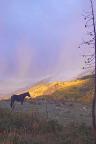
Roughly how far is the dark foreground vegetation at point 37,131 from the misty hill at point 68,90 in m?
37.4

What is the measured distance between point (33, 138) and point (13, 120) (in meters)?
5.03

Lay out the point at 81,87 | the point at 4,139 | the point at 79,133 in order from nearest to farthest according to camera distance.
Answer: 1. the point at 4,139
2. the point at 79,133
3. the point at 81,87

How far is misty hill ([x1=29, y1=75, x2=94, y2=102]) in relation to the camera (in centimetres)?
7356

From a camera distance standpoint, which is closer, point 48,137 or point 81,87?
point 48,137

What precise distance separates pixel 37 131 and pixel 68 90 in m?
55.9

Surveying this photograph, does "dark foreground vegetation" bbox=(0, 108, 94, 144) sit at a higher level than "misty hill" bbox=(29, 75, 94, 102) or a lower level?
lower

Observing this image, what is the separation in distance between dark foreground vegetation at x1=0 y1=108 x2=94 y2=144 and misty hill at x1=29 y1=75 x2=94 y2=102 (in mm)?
37444

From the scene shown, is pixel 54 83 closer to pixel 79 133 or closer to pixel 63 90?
pixel 63 90

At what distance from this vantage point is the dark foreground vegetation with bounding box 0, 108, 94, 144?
951 inches

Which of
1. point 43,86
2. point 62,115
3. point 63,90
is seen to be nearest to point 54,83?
point 43,86

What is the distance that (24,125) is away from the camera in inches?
1130

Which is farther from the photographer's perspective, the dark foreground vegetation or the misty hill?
the misty hill

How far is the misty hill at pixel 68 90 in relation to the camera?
73.6 m

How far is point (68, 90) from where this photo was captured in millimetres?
83188
